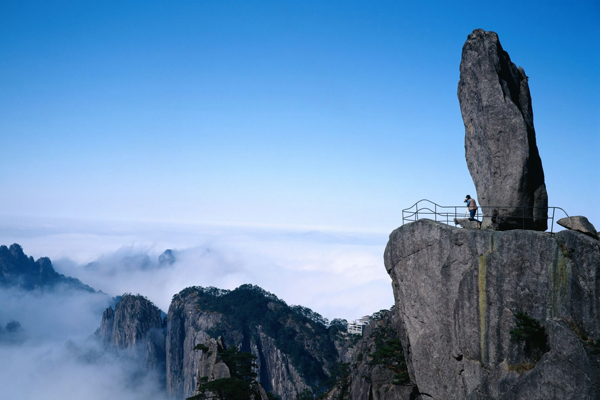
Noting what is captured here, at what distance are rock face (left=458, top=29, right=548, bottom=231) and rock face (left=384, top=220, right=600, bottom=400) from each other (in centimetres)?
321

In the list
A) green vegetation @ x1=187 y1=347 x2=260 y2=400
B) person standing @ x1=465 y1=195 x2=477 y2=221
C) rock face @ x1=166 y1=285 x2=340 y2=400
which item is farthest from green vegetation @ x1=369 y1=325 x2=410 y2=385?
rock face @ x1=166 y1=285 x2=340 y2=400

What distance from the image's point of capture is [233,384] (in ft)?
200

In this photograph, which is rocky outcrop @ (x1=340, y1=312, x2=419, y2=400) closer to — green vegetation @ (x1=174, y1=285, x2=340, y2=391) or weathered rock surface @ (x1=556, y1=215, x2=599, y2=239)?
weathered rock surface @ (x1=556, y1=215, x2=599, y2=239)

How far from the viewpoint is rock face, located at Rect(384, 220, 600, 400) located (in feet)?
84.3

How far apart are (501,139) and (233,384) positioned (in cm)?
4452

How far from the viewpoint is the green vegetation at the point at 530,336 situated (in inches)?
1091

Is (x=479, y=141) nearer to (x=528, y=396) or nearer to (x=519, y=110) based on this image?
(x=519, y=110)

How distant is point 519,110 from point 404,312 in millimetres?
16698

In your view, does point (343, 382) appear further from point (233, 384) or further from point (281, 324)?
point (281, 324)

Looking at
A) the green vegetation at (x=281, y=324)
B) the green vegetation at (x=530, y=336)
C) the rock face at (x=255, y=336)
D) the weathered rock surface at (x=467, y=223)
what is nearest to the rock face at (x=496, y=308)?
the green vegetation at (x=530, y=336)

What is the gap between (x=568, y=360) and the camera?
80.6 feet

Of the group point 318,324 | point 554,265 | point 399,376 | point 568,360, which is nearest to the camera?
point 568,360

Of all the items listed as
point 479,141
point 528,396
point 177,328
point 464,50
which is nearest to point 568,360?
point 528,396

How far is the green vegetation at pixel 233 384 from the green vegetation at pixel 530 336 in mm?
40723
